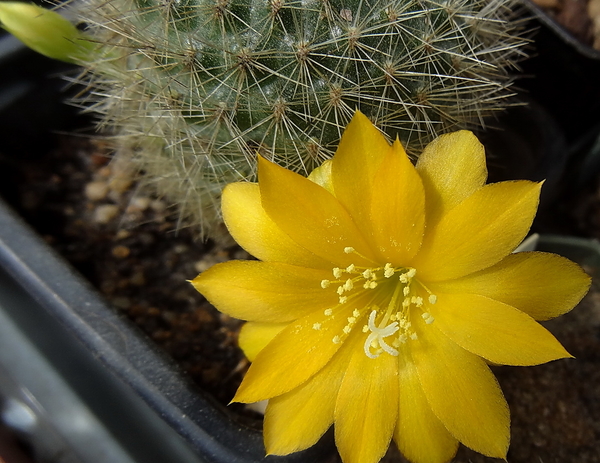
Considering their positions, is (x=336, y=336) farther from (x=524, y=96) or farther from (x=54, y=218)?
(x=524, y=96)

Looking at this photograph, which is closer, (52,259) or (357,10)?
(357,10)

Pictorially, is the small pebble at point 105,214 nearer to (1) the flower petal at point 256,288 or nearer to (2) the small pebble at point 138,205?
(2) the small pebble at point 138,205

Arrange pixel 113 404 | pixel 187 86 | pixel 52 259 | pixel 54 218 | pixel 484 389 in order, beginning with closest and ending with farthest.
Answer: pixel 484 389
pixel 187 86
pixel 52 259
pixel 113 404
pixel 54 218

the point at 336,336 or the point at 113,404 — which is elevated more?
the point at 336,336

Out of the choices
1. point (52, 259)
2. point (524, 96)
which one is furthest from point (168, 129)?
point (524, 96)

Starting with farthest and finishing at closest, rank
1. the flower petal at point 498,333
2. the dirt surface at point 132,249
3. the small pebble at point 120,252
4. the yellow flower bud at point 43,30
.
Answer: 1. the small pebble at point 120,252
2. the dirt surface at point 132,249
3. the yellow flower bud at point 43,30
4. the flower petal at point 498,333

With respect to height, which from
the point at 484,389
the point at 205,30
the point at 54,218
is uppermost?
the point at 205,30

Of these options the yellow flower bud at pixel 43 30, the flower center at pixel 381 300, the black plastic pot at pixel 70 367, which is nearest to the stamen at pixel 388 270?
the flower center at pixel 381 300

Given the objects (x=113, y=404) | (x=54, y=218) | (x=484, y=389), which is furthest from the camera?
(x=54, y=218)
